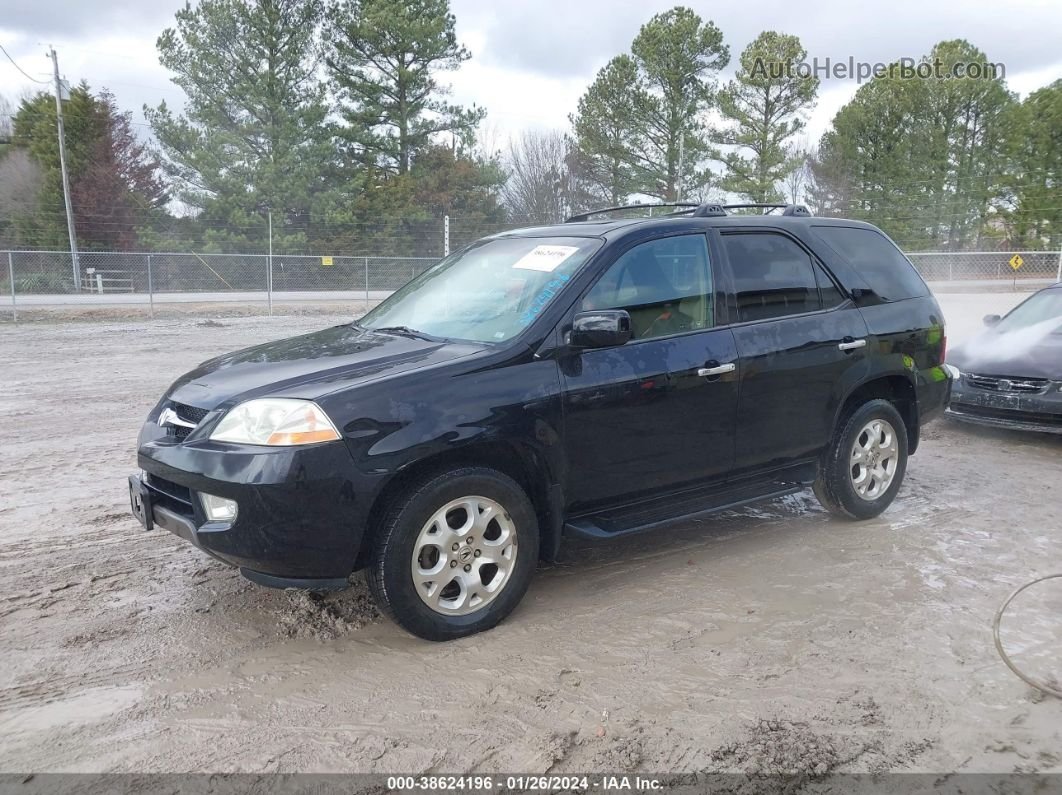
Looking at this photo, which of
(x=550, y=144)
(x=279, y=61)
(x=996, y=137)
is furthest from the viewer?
(x=550, y=144)

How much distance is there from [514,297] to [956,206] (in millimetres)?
40438

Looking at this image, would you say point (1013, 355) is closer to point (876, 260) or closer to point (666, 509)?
point (876, 260)

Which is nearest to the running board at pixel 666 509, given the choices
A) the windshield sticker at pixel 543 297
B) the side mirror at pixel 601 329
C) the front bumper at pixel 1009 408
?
the side mirror at pixel 601 329

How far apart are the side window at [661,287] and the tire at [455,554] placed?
3.52 feet

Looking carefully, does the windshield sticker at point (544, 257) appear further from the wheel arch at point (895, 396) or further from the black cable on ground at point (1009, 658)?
the black cable on ground at point (1009, 658)

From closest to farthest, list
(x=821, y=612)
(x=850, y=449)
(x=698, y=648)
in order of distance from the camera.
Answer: (x=698, y=648)
(x=821, y=612)
(x=850, y=449)

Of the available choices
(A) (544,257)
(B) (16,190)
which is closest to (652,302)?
(A) (544,257)

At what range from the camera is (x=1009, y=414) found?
24.1 feet

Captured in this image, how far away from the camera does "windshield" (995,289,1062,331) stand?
27.3ft

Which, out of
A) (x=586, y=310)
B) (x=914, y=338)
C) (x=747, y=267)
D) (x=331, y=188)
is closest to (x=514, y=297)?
(x=586, y=310)

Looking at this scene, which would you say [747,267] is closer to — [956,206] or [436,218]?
[436,218]

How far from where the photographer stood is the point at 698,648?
3.63 m

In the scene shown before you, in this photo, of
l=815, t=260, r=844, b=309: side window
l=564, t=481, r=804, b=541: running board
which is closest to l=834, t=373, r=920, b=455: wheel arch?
l=815, t=260, r=844, b=309: side window

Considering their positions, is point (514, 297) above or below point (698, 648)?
above
